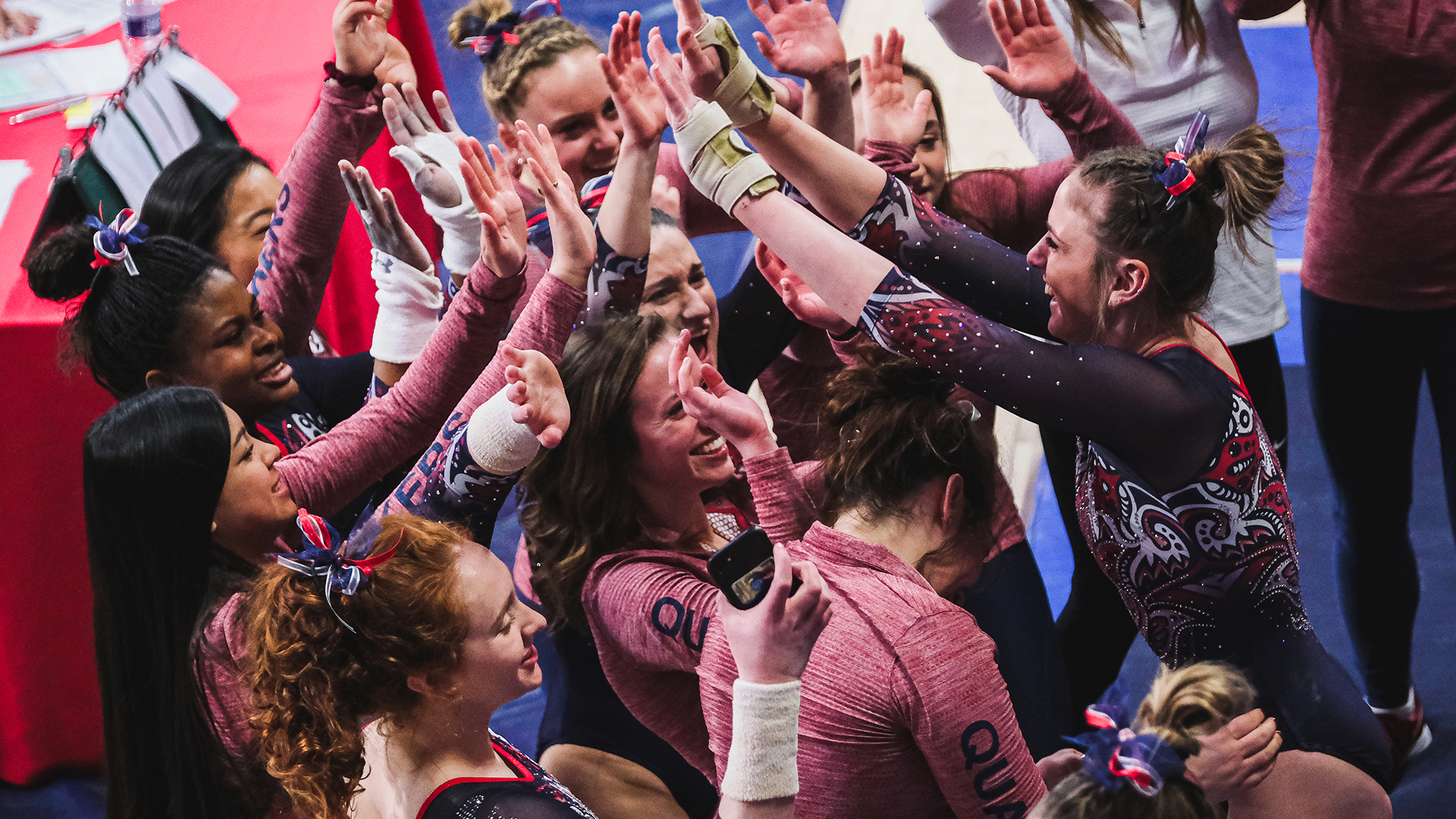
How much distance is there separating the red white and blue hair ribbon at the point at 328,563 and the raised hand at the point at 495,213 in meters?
0.71

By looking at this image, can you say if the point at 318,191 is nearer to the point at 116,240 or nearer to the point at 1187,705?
the point at 116,240

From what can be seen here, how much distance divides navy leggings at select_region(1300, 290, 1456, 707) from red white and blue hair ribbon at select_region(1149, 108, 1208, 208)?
0.86 metres

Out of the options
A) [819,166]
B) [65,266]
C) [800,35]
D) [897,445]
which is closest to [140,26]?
[65,266]

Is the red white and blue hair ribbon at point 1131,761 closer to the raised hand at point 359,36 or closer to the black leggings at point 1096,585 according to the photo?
the black leggings at point 1096,585

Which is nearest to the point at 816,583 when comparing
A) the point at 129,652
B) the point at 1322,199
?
the point at 129,652

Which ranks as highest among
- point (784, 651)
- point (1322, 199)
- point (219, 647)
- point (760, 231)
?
point (760, 231)

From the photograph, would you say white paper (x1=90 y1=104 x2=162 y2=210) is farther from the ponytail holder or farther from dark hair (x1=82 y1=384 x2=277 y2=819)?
dark hair (x1=82 y1=384 x2=277 y2=819)

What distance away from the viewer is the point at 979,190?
2566 mm

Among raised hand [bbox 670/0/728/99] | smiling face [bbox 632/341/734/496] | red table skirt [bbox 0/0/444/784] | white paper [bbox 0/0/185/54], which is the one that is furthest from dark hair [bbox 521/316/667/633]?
white paper [bbox 0/0/185/54]

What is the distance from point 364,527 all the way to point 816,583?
595 millimetres

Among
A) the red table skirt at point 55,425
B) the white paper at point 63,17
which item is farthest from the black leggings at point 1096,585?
the white paper at point 63,17

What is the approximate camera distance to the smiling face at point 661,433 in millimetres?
1927

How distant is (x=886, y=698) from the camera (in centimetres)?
145

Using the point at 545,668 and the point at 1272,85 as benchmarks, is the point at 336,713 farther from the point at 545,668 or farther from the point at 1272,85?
the point at 1272,85
